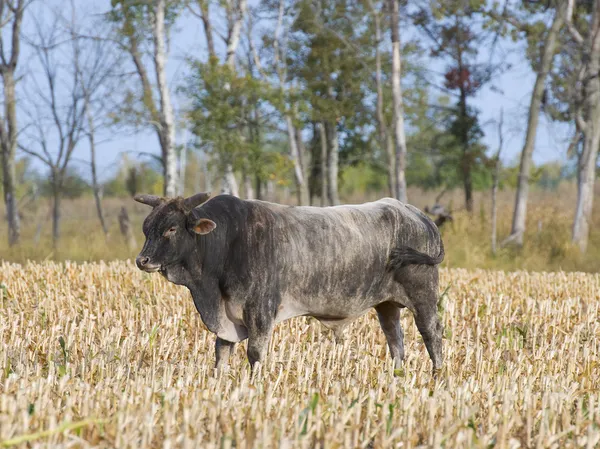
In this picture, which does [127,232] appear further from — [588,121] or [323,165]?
[588,121]

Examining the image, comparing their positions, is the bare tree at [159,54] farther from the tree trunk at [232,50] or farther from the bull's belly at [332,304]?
the bull's belly at [332,304]

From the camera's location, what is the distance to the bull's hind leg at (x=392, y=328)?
642 centimetres

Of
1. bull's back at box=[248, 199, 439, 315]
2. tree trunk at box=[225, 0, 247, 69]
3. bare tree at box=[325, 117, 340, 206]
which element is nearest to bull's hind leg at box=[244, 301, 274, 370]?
bull's back at box=[248, 199, 439, 315]

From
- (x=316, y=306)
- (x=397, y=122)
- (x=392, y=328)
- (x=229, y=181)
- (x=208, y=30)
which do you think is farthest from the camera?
(x=208, y=30)

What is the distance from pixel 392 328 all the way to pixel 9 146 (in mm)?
17994

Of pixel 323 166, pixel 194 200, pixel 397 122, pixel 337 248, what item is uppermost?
pixel 397 122

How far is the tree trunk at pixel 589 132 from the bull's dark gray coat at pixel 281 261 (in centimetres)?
1372

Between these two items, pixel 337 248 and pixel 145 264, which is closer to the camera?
pixel 145 264

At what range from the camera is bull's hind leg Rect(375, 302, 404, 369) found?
6.42 m

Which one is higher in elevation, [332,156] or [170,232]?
[332,156]

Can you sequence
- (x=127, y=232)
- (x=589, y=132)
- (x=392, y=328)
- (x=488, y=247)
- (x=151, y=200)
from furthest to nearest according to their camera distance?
1. (x=127, y=232)
2. (x=589, y=132)
3. (x=488, y=247)
4. (x=392, y=328)
5. (x=151, y=200)

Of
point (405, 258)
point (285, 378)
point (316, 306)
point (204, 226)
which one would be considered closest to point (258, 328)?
point (285, 378)

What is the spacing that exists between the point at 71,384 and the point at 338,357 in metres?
2.26

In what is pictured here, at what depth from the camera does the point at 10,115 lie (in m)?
21.8
